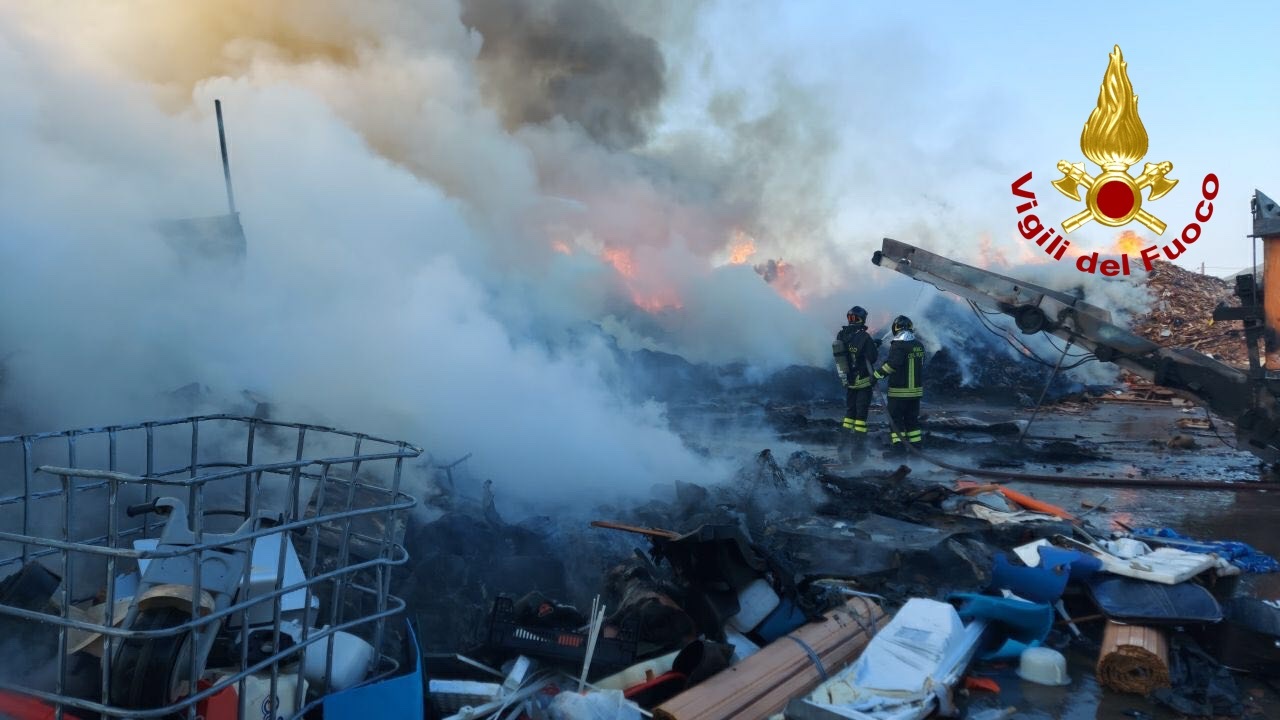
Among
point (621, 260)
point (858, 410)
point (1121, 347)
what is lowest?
point (858, 410)

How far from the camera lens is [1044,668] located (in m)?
3.51

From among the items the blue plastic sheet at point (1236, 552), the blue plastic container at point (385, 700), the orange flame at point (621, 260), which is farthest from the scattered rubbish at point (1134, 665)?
the orange flame at point (621, 260)

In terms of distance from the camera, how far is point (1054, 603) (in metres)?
4.15

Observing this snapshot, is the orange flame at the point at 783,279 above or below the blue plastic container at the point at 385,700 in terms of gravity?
above

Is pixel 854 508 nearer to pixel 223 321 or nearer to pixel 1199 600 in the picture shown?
pixel 1199 600

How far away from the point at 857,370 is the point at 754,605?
6734mm

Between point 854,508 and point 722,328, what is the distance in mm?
12789

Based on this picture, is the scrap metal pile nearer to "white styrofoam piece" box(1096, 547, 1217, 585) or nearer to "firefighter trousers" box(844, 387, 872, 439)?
"white styrofoam piece" box(1096, 547, 1217, 585)

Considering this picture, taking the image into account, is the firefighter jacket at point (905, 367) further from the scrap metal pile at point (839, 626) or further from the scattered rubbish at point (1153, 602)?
the scattered rubbish at point (1153, 602)

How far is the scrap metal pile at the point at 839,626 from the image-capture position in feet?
9.94

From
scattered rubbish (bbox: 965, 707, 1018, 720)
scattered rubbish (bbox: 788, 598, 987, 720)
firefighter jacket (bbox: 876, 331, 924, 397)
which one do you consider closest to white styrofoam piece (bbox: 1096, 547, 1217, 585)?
scattered rubbish (bbox: 788, 598, 987, 720)

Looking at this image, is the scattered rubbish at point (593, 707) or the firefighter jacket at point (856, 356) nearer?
the scattered rubbish at point (593, 707)

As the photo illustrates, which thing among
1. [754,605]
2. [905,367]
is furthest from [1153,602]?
[905,367]

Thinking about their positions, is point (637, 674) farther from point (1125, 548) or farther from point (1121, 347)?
point (1121, 347)
